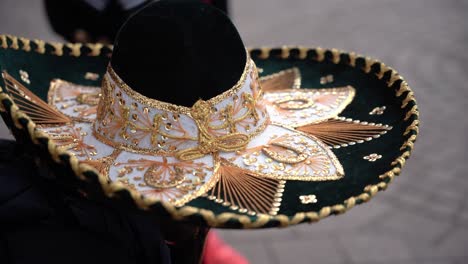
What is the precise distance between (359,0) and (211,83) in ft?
18.6

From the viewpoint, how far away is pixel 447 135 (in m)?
4.27

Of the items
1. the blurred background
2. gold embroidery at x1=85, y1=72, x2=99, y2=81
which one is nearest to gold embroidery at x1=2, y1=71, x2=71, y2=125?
gold embroidery at x1=85, y1=72, x2=99, y2=81

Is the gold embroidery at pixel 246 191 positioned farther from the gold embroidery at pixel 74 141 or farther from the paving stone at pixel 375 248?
the paving stone at pixel 375 248

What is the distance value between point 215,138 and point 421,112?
3.35 metres

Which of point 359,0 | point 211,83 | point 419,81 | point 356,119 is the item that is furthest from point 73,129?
point 359,0

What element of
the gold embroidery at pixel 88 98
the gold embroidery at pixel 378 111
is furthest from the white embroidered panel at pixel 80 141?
the gold embroidery at pixel 378 111

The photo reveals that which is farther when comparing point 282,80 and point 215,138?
point 282,80

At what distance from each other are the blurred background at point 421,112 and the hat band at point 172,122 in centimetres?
143

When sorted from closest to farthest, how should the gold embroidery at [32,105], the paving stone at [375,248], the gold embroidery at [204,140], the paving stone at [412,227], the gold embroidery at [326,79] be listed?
1. the gold embroidery at [204,140]
2. the gold embroidery at [32,105]
3. the gold embroidery at [326,79]
4. the paving stone at [375,248]
5. the paving stone at [412,227]

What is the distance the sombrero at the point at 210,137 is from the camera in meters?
1.29

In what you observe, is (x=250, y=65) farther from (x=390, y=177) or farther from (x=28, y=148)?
(x=28, y=148)

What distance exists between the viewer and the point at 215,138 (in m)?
1.51

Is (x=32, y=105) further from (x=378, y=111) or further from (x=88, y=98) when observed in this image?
(x=378, y=111)

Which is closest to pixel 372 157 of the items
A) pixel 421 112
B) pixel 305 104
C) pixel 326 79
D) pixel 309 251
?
pixel 305 104
